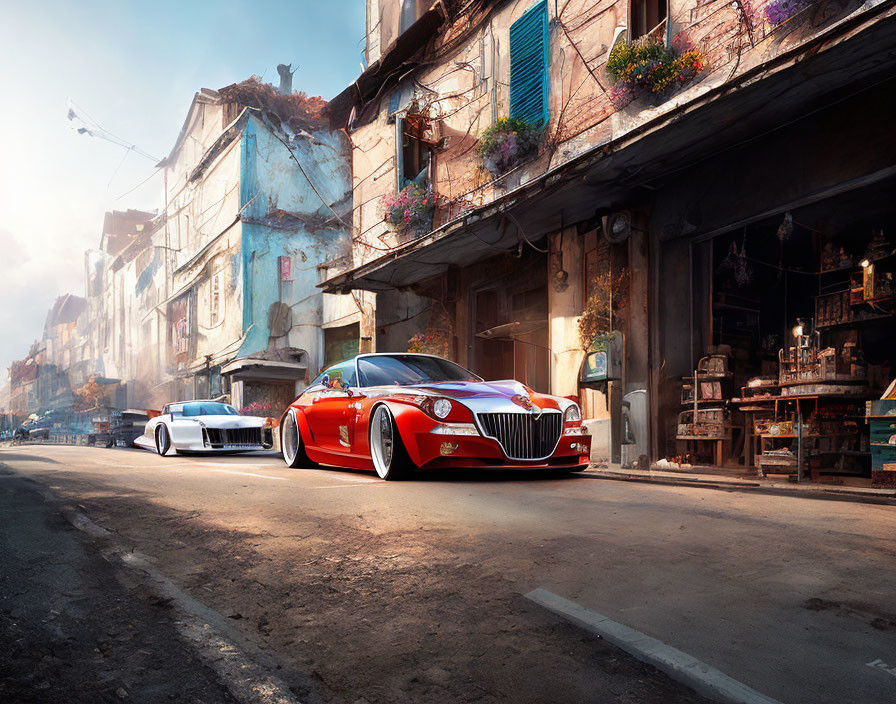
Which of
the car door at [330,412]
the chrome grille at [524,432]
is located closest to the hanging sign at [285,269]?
the car door at [330,412]

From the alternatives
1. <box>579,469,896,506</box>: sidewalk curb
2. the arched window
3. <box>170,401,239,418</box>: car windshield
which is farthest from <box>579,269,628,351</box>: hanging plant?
the arched window

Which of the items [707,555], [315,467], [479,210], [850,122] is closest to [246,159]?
[479,210]

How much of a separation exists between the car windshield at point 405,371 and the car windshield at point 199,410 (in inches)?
267

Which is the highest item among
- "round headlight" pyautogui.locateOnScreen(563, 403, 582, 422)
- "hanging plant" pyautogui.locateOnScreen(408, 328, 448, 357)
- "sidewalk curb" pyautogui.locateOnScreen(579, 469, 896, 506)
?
"hanging plant" pyautogui.locateOnScreen(408, 328, 448, 357)

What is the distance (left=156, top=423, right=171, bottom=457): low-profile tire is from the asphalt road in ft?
29.8

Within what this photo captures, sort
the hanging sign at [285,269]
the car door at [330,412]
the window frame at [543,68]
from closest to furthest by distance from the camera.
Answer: the car door at [330,412] < the window frame at [543,68] < the hanging sign at [285,269]

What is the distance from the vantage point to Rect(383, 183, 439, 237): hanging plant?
1566cm

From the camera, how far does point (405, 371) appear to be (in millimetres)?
8133

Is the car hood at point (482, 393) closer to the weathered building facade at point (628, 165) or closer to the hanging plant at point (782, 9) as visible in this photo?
the weathered building facade at point (628, 165)

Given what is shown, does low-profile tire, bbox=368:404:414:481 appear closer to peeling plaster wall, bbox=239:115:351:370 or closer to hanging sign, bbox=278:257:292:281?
peeling plaster wall, bbox=239:115:351:370

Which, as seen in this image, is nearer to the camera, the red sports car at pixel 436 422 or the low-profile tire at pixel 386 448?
the red sports car at pixel 436 422

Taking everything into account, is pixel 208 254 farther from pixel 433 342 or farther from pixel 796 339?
pixel 796 339

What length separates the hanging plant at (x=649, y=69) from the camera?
9.67 meters

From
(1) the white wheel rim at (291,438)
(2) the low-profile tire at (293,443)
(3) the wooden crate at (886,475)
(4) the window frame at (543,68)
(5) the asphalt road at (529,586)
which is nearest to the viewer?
(5) the asphalt road at (529,586)
